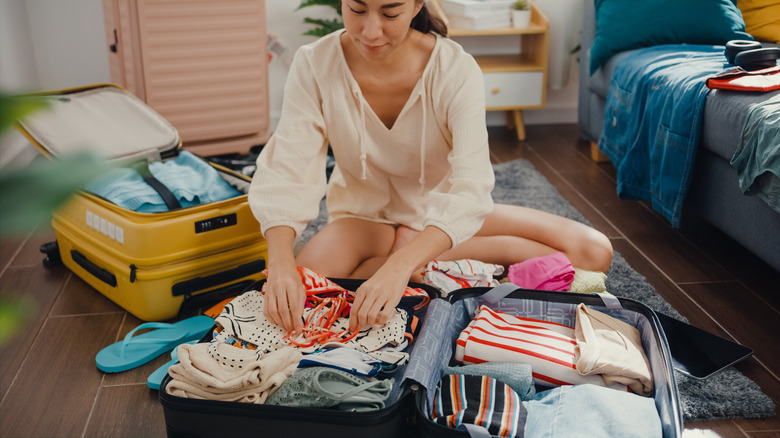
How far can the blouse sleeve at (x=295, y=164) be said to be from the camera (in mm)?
1286

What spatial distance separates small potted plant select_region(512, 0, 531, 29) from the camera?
2980 millimetres

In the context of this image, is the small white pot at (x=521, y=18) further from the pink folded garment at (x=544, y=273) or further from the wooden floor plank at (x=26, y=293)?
the wooden floor plank at (x=26, y=293)

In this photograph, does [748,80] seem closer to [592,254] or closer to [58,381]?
[592,254]

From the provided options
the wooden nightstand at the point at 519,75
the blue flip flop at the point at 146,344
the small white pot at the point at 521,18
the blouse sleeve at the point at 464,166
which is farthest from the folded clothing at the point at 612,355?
the small white pot at the point at 521,18

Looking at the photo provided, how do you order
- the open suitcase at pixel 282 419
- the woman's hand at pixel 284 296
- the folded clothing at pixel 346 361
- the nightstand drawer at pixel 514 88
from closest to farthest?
the open suitcase at pixel 282 419, the folded clothing at pixel 346 361, the woman's hand at pixel 284 296, the nightstand drawer at pixel 514 88

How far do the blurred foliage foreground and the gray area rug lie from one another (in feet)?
4.01

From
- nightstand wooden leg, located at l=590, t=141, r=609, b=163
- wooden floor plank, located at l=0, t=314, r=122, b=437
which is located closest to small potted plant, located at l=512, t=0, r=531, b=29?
nightstand wooden leg, located at l=590, t=141, r=609, b=163

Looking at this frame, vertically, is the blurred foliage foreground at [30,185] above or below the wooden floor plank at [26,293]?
above

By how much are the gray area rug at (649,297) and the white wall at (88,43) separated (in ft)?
2.85

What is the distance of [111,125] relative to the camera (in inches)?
72.8

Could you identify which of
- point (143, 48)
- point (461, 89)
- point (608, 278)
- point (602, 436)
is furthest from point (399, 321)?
point (143, 48)

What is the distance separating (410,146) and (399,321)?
426 millimetres

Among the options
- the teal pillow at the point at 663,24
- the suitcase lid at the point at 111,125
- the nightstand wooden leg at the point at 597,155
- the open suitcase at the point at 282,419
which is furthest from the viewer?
the nightstand wooden leg at the point at 597,155

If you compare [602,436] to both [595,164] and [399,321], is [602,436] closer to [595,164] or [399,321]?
[399,321]
